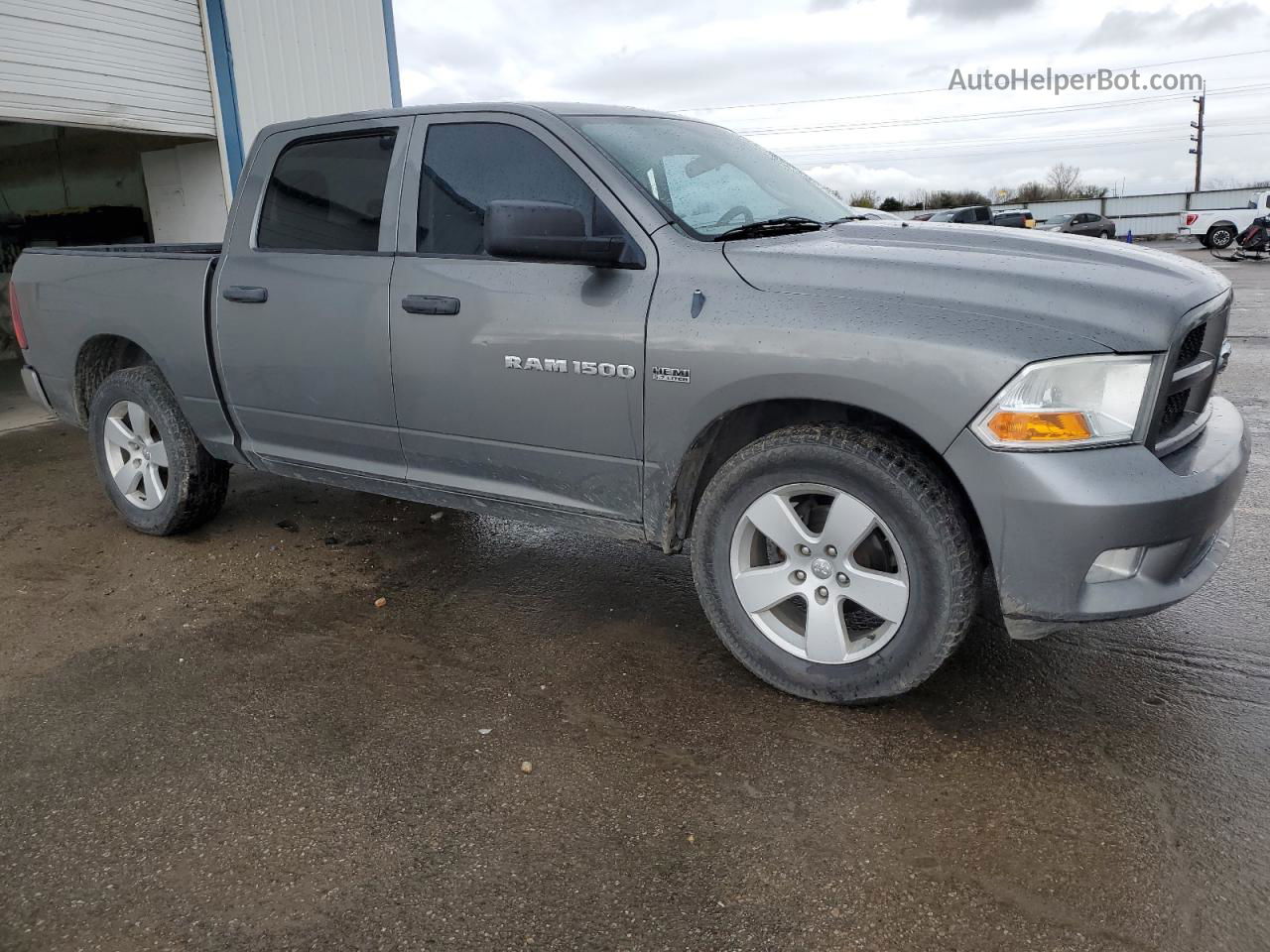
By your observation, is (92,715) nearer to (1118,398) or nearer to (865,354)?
(865,354)

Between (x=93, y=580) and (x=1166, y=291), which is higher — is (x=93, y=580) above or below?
below

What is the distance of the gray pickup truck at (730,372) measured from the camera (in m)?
2.54

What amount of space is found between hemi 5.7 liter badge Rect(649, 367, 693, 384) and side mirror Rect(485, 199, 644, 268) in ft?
1.18

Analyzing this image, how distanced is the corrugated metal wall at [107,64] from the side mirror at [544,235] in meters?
6.86

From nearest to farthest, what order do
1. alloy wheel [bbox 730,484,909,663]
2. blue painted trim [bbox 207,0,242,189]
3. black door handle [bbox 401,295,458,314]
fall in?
alloy wheel [bbox 730,484,909,663]
black door handle [bbox 401,295,458,314]
blue painted trim [bbox 207,0,242,189]

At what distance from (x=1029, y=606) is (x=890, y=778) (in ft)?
1.98

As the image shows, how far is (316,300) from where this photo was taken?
3855 mm

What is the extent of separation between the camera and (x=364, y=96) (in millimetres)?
11250

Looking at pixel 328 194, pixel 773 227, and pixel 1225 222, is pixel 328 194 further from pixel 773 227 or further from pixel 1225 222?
pixel 1225 222

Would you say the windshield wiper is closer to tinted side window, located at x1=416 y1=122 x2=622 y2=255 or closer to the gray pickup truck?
the gray pickup truck

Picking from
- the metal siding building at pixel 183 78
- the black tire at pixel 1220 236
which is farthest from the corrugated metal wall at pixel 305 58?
the black tire at pixel 1220 236

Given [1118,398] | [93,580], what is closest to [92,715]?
[93,580]

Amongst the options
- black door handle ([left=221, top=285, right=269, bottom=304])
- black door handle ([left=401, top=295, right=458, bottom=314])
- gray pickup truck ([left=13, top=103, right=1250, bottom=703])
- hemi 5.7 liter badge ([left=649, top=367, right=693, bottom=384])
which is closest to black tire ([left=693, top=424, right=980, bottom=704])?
gray pickup truck ([left=13, top=103, right=1250, bottom=703])

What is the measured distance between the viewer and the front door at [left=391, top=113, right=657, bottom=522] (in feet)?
10.4
